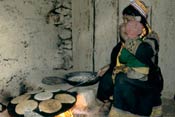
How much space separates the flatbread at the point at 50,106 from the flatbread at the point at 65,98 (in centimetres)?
6

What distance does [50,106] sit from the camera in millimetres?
2936

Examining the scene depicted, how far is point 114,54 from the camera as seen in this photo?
3232 millimetres

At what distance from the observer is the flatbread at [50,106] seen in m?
2.90

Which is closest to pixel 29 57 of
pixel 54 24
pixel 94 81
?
pixel 54 24

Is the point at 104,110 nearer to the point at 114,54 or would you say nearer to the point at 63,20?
the point at 114,54

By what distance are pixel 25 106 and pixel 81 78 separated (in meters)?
0.91

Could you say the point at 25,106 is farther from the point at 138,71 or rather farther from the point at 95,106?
the point at 138,71

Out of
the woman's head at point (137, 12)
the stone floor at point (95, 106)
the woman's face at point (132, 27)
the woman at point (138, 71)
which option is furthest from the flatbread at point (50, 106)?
the woman's head at point (137, 12)

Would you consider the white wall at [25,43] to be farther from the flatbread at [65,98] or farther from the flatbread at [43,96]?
the flatbread at [65,98]

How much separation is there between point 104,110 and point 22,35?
1.20m

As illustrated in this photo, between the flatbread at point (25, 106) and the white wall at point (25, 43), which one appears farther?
the white wall at point (25, 43)

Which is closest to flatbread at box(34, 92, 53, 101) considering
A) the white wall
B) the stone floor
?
the stone floor

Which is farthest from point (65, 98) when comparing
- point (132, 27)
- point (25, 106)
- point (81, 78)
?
point (132, 27)

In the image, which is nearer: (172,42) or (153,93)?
(153,93)
